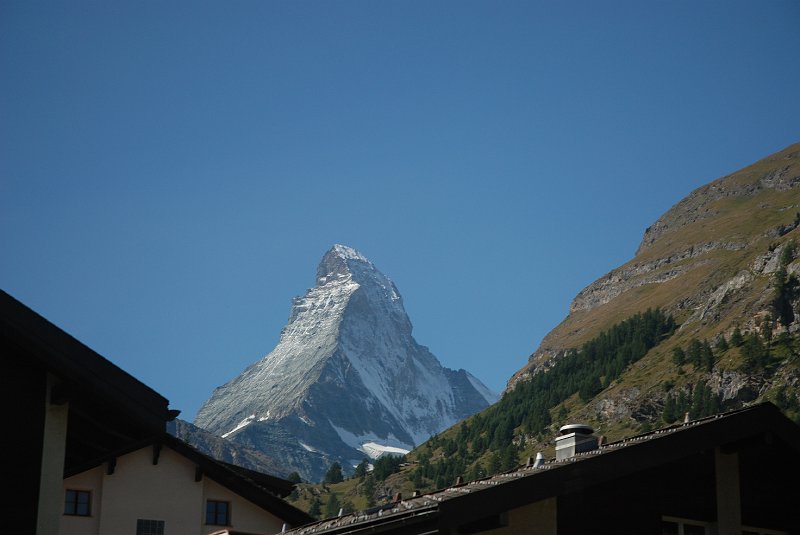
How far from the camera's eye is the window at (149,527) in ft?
104

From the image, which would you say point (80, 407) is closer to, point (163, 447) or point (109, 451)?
point (109, 451)

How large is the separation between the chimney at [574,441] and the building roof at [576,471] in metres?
1.24

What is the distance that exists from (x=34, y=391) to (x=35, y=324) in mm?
1046

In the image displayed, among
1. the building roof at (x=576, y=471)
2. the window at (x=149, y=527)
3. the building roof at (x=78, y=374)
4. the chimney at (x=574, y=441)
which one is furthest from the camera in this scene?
the window at (x=149, y=527)

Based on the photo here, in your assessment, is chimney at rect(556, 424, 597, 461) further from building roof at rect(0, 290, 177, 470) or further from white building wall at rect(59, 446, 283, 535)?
white building wall at rect(59, 446, 283, 535)

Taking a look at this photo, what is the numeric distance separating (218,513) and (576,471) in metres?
17.2

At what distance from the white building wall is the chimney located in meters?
13.0

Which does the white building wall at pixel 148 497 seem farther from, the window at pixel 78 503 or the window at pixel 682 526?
the window at pixel 682 526

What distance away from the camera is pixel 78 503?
3112 cm

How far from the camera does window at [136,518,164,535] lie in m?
31.7

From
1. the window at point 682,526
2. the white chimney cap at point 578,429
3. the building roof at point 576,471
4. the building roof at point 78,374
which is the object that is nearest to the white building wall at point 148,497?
the building roof at point 576,471

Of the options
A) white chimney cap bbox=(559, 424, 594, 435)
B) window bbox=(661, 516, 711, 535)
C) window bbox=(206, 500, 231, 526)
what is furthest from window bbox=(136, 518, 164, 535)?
window bbox=(661, 516, 711, 535)

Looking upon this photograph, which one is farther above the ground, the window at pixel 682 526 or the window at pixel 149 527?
the window at pixel 149 527

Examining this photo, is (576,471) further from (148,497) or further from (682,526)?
(148,497)
